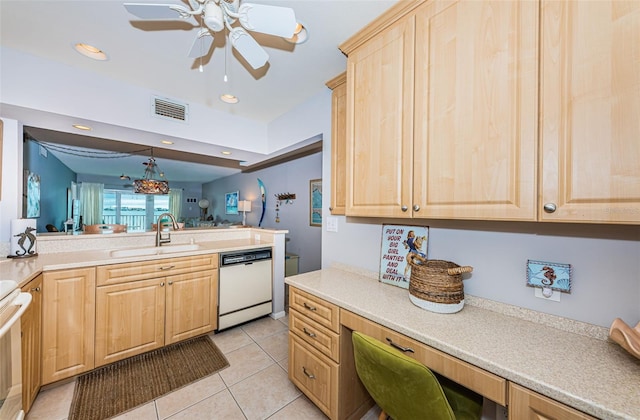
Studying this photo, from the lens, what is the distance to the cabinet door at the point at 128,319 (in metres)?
1.88

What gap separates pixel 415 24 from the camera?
124cm

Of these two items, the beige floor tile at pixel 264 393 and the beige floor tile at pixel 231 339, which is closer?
the beige floor tile at pixel 264 393

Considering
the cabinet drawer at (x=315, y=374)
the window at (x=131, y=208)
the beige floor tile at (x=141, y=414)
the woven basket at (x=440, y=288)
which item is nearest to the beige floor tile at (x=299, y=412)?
the cabinet drawer at (x=315, y=374)

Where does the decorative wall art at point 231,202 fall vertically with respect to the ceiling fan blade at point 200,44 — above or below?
below

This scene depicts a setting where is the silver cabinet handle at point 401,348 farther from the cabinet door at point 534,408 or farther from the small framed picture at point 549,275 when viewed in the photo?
the small framed picture at point 549,275

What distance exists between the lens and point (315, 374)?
1.50 meters

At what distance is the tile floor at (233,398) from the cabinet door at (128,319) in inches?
12.6

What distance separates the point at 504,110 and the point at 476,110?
10cm

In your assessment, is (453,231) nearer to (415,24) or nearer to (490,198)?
(490,198)

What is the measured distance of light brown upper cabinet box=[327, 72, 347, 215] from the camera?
75.2 inches

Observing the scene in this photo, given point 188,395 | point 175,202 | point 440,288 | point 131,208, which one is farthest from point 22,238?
point 131,208

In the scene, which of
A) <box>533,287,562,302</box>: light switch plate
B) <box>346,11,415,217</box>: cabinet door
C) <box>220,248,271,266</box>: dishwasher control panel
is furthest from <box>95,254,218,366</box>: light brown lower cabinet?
<box>533,287,562,302</box>: light switch plate

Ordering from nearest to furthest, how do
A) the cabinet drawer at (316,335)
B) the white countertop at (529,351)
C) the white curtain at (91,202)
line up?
the white countertop at (529,351), the cabinet drawer at (316,335), the white curtain at (91,202)

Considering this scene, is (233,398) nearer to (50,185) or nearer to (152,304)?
(152,304)
